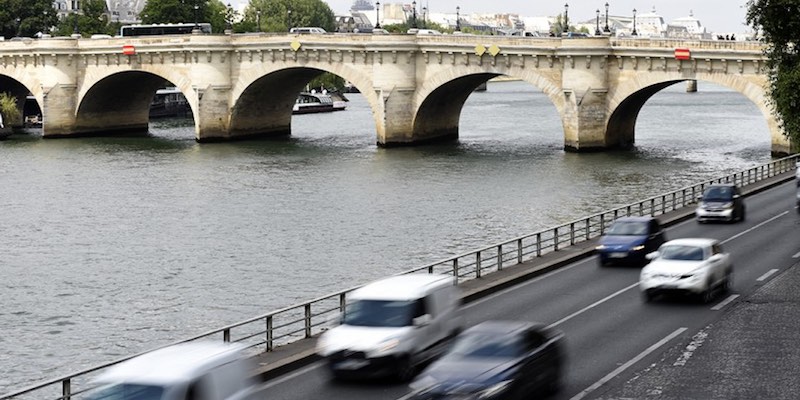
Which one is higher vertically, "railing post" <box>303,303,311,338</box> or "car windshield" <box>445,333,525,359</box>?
"car windshield" <box>445,333,525,359</box>

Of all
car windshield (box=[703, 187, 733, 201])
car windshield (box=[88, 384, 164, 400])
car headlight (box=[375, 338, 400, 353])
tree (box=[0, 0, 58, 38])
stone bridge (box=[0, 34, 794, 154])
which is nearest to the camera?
car windshield (box=[88, 384, 164, 400])

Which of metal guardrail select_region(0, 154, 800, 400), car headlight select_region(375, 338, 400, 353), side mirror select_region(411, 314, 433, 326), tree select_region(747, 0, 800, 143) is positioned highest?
tree select_region(747, 0, 800, 143)

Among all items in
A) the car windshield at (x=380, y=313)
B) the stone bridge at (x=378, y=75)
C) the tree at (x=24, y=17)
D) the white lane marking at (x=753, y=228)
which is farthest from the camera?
the tree at (x=24, y=17)

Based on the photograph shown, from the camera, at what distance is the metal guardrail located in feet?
90.6

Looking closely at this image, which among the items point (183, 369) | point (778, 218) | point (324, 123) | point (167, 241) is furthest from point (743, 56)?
point (183, 369)

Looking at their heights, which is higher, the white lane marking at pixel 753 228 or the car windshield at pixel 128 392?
the car windshield at pixel 128 392

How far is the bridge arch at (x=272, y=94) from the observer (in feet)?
347

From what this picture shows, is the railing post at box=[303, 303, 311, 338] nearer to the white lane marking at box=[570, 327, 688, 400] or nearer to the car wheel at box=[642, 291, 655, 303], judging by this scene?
the white lane marking at box=[570, 327, 688, 400]

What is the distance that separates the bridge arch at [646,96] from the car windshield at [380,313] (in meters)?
57.6

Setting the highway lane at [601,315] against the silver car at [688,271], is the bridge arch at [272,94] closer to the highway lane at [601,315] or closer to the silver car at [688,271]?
the highway lane at [601,315]

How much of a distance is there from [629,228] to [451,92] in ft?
214

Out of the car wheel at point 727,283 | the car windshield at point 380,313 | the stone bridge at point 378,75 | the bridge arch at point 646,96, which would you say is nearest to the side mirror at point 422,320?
the car windshield at point 380,313

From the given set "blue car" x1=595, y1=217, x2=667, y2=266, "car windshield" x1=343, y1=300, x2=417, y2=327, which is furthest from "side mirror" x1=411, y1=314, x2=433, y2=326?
"blue car" x1=595, y1=217, x2=667, y2=266

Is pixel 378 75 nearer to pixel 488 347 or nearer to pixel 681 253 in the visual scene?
pixel 681 253
